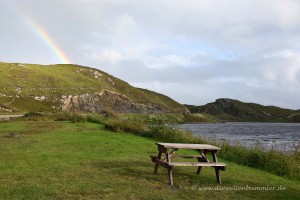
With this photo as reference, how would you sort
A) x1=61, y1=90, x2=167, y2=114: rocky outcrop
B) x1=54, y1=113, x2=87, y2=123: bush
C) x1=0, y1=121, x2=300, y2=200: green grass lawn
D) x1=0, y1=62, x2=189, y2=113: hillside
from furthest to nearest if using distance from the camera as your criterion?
x1=61, y1=90, x2=167, y2=114: rocky outcrop < x1=0, y1=62, x2=189, y2=113: hillside < x1=54, y1=113, x2=87, y2=123: bush < x1=0, y1=121, x2=300, y2=200: green grass lawn

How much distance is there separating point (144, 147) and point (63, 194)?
12.2 m

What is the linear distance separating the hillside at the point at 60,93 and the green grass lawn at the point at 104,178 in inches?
2773

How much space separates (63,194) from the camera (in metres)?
10.2

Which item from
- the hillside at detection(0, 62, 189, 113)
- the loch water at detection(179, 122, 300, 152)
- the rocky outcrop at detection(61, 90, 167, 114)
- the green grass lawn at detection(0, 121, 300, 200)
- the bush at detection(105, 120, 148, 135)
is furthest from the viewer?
the rocky outcrop at detection(61, 90, 167, 114)

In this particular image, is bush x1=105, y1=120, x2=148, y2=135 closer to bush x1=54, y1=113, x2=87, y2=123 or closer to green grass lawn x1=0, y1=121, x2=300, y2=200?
bush x1=54, y1=113, x2=87, y2=123

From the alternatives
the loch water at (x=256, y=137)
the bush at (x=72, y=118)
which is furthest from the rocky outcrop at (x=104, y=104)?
A: the bush at (x=72, y=118)

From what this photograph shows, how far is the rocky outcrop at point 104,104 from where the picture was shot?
11806 centimetres

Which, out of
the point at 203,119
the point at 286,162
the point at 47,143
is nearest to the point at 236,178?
the point at 286,162

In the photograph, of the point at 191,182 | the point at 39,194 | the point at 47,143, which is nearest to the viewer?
the point at 39,194

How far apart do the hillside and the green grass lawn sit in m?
70.4

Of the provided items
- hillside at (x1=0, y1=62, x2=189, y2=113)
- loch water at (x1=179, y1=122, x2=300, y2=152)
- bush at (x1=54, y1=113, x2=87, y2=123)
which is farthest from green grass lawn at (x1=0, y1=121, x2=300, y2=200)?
hillside at (x1=0, y1=62, x2=189, y2=113)

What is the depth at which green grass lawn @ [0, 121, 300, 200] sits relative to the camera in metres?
10.7

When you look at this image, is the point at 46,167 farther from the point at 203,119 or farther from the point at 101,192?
the point at 203,119

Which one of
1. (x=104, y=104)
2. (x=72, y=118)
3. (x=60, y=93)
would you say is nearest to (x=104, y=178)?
(x=72, y=118)
